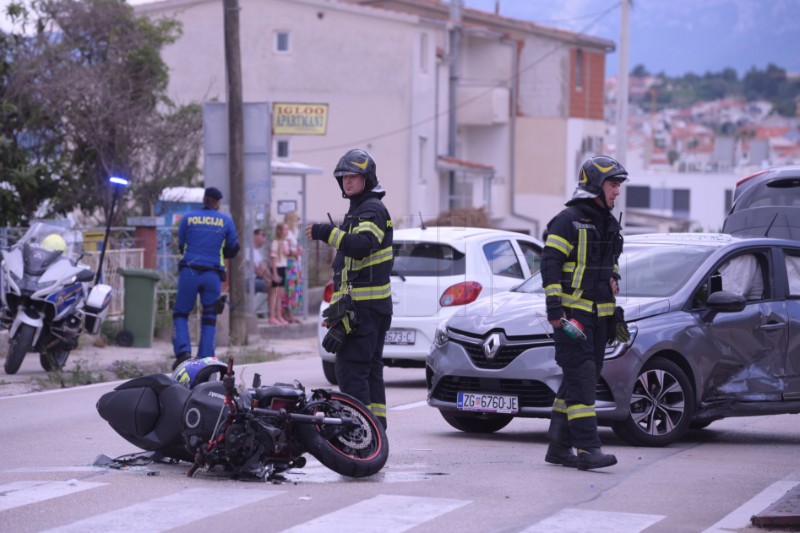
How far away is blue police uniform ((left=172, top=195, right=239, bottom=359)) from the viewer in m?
14.1

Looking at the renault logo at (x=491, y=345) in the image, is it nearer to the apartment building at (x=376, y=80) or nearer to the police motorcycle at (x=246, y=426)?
the police motorcycle at (x=246, y=426)

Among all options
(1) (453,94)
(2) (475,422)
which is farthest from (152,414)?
(1) (453,94)

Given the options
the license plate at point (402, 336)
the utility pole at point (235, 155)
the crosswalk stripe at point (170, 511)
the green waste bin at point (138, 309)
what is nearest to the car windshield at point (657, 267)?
the license plate at point (402, 336)

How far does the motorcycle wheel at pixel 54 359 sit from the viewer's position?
1420 cm

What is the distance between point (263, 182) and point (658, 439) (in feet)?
32.2

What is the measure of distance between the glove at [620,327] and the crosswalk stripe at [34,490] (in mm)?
3509

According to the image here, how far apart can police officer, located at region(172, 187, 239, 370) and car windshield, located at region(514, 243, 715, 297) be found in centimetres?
435

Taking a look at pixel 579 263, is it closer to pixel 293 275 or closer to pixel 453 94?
pixel 293 275

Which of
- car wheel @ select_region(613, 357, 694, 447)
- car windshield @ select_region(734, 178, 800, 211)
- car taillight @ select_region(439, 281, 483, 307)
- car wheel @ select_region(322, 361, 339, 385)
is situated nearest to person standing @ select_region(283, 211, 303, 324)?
car wheel @ select_region(322, 361, 339, 385)

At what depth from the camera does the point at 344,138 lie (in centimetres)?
4231

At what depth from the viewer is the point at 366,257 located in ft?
28.2

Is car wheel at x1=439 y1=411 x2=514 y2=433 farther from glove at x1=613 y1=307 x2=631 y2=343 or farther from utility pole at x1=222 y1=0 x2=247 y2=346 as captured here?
utility pole at x1=222 y1=0 x2=247 y2=346

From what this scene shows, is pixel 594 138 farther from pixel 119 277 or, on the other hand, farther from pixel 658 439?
pixel 658 439

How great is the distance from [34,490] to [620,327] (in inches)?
155
